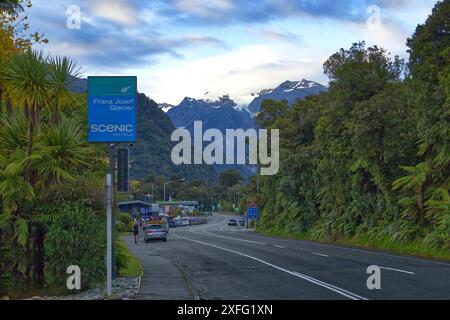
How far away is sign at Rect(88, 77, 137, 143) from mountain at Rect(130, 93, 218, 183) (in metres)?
135

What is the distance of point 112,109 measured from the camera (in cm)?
1608

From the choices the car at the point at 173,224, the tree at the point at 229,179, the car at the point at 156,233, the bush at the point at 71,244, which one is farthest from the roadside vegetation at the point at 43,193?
the tree at the point at 229,179

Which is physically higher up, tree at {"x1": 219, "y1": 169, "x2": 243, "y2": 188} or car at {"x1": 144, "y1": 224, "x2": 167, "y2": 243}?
tree at {"x1": 219, "y1": 169, "x2": 243, "y2": 188}

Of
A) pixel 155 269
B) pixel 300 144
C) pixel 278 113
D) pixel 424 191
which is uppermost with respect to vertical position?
pixel 278 113

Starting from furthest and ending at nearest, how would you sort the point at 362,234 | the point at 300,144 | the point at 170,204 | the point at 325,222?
the point at 170,204, the point at 300,144, the point at 325,222, the point at 362,234

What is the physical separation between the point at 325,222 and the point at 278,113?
28.9 metres

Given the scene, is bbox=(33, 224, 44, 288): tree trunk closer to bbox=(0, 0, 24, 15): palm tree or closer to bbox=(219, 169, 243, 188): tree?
bbox=(0, 0, 24, 15): palm tree

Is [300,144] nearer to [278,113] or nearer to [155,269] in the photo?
[278,113]

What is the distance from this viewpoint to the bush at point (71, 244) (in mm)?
15734

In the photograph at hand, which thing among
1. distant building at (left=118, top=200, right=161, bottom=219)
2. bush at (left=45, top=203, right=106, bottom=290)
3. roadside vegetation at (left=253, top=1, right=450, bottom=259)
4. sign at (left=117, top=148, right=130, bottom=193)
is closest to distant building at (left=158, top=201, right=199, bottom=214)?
distant building at (left=118, top=200, right=161, bottom=219)

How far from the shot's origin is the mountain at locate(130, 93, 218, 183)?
519ft

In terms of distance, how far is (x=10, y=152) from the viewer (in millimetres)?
17078
